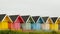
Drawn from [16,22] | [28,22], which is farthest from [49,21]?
[16,22]

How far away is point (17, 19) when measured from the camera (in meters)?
5.10

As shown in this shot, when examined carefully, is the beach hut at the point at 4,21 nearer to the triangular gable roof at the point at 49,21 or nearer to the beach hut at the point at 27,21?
the beach hut at the point at 27,21

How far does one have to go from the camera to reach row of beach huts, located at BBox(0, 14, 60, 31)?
192 inches

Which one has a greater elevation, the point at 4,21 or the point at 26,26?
the point at 4,21

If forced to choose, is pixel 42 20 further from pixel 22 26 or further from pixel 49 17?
pixel 22 26

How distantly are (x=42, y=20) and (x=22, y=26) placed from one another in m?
0.55

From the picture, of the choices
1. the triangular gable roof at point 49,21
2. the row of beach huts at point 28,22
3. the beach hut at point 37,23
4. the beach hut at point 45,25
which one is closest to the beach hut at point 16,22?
the row of beach huts at point 28,22

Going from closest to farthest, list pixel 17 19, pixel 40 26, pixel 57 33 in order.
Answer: pixel 57 33 < pixel 17 19 < pixel 40 26

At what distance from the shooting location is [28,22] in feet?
17.2

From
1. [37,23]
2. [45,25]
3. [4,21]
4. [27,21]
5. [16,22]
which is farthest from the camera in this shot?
[45,25]

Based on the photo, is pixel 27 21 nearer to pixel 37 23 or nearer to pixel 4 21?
pixel 37 23

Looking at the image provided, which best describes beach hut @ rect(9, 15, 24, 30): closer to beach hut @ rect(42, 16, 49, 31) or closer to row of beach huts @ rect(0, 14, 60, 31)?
row of beach huts @ rect(0, 14, 60, 31)

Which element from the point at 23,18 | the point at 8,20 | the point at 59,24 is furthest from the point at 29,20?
the point at 59,24

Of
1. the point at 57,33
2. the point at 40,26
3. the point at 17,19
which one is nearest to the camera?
the point at 57,33
